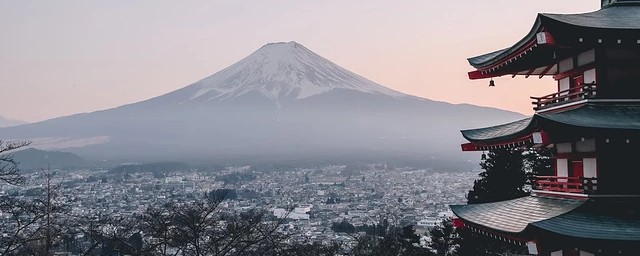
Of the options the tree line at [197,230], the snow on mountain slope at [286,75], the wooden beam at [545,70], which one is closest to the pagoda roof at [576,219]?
the wooden beam at [545,70]

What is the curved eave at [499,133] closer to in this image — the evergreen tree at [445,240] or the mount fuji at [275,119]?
the evergreen tree at [445,240]

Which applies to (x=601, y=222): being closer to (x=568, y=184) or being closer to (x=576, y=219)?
(x=576, y=219)

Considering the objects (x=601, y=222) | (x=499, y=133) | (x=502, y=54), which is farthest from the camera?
(x=499, y=133)

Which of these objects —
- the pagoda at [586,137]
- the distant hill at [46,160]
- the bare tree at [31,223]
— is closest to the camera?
the pagoda at [586,137]

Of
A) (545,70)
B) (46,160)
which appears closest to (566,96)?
(545,70)

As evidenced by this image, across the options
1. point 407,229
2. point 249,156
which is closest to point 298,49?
point 249,156

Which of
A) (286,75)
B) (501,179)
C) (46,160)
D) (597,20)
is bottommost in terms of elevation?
(46,160)

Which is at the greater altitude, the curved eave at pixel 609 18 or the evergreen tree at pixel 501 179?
the curved eave at pixel 609 18

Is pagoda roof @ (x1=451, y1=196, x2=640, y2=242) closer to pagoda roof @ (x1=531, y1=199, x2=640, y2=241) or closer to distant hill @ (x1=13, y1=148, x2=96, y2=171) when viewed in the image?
pagoda roof @ (x1=531, y1=199, x2=640, y2=241)
